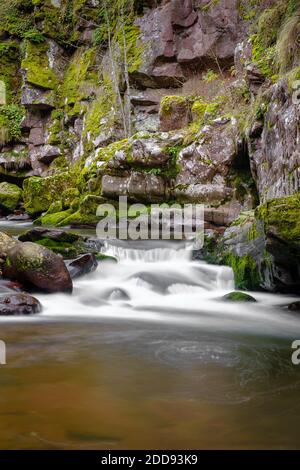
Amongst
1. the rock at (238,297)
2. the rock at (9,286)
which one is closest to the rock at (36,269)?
the rock at (9,286)

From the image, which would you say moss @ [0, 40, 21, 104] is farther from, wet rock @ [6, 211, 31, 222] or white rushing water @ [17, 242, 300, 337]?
white rushing water @ [17, 242, 300, 337]

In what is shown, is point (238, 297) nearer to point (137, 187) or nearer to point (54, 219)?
point (137, 187)

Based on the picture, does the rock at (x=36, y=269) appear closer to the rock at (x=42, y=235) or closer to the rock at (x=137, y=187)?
the rock at (x=42, y=235)

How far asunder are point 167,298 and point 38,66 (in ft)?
68.0

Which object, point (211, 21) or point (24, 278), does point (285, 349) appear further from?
point (211, 21)

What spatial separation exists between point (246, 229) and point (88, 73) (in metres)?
17.8

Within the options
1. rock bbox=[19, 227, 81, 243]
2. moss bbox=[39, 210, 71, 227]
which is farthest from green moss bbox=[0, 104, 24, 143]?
rock bbox=[19, 227, 81, 243]

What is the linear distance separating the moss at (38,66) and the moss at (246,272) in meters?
19.2

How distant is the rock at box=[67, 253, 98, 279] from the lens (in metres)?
7.79

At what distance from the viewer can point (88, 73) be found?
2267 centimetres

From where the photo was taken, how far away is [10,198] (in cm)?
1941

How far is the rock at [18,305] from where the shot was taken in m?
5.32

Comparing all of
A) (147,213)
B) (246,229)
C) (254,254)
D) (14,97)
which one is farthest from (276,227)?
(14,97)

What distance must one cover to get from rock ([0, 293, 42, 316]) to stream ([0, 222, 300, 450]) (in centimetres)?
16
